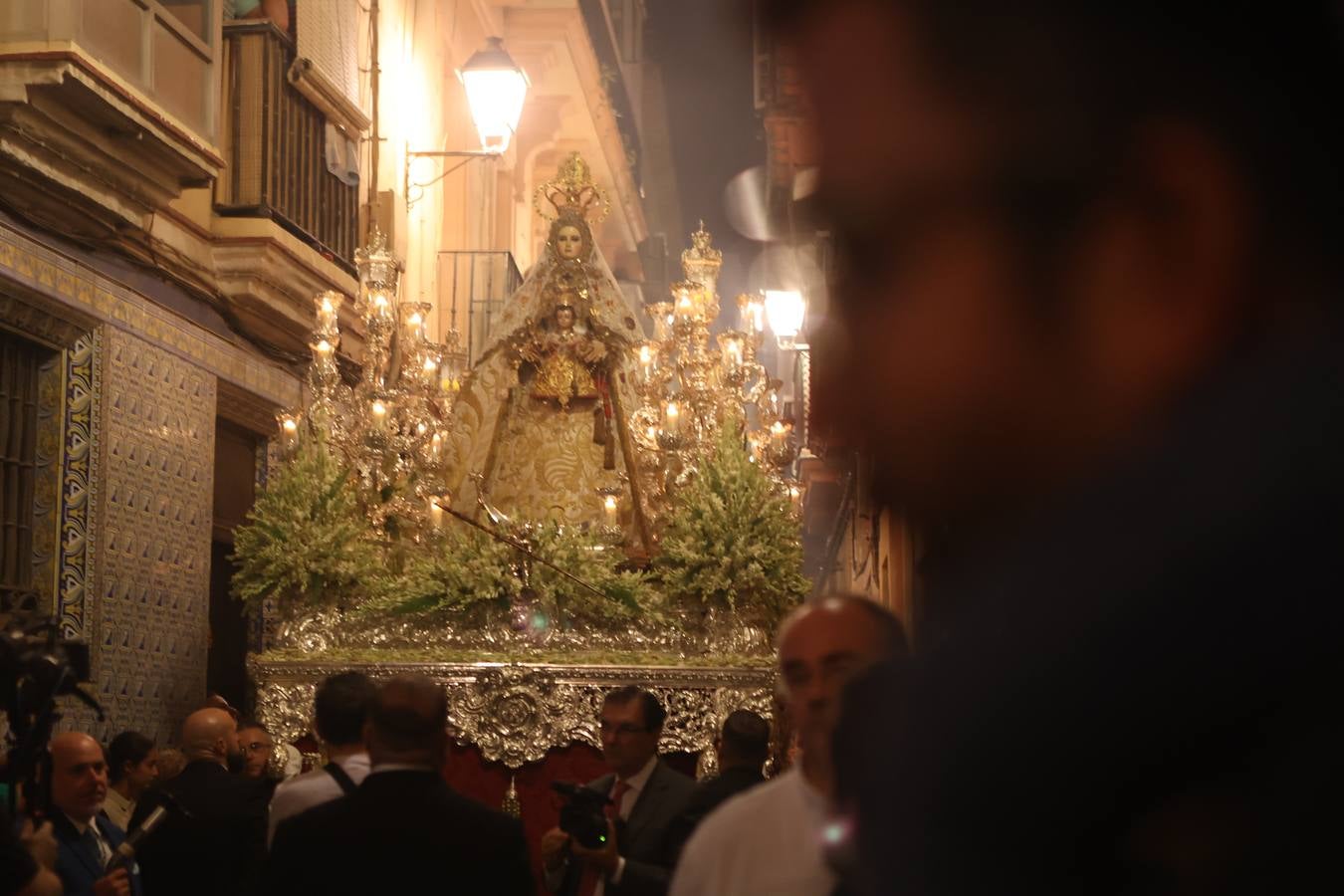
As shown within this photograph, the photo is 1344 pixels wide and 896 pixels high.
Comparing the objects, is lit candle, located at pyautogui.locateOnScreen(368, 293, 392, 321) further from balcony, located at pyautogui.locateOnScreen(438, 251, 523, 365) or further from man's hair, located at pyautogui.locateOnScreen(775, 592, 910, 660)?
balcony, located at pyautogui.locateOnScreen(438, 251, 523, 365)

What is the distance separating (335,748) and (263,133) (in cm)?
880

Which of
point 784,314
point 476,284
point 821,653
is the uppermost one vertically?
point 476,284

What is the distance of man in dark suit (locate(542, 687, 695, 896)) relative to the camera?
5.09 m

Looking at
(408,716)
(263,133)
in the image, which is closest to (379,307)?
(263,133)

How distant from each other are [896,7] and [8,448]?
10.4 metres

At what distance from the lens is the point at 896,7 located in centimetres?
74

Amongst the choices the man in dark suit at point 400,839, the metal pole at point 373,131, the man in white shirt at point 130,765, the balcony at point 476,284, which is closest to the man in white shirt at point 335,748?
the man in dark suit at point 400,839

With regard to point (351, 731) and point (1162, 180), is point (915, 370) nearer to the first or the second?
point (1162, 180)

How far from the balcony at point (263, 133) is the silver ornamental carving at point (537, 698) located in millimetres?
4651

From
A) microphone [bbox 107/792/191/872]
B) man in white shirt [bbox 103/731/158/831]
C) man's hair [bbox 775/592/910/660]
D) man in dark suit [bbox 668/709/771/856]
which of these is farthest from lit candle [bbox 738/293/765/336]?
man's hair [bbox 775/592/910/660]

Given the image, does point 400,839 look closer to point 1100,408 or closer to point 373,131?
point 1100,408

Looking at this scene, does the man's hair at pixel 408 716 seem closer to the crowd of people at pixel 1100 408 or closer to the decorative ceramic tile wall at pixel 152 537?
the crowd of people at pixel 1100 408

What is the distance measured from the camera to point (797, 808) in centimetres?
261

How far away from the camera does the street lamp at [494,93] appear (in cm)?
1563
